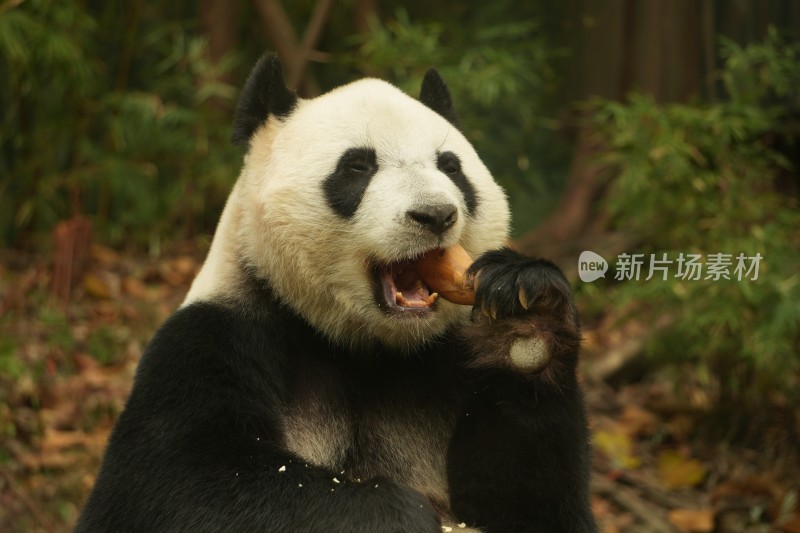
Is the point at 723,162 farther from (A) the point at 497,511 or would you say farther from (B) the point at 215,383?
(B) the point at 215,383

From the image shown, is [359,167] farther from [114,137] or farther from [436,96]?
[114,137]

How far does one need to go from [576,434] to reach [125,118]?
16.9ft

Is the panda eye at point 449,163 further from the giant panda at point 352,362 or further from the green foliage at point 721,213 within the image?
the green foliage at point 721,213

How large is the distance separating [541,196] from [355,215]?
6.69 meters

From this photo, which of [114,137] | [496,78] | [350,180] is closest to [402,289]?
[350,180]

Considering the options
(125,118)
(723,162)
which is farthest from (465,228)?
(125,118)

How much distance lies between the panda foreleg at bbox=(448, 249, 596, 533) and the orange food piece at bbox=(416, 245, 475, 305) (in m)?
0.08

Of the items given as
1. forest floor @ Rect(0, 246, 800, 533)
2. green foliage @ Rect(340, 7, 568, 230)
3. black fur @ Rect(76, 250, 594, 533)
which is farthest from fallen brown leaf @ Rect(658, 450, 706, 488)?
black fur @ Rect(76, 250, 594, 533)

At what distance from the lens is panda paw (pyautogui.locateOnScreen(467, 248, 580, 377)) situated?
294 cm

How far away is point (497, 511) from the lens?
321 centimetres

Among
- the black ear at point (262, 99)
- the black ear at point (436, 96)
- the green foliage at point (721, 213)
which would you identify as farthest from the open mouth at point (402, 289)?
the green foliage at point (721, 213)

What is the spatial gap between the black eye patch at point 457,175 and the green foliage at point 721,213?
89.4 inches

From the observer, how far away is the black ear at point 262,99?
3584 millimetres

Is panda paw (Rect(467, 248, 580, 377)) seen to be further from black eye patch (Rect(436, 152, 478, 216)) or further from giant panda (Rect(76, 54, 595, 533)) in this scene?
black eye patch (Rect(436, 152, 478, 216))
